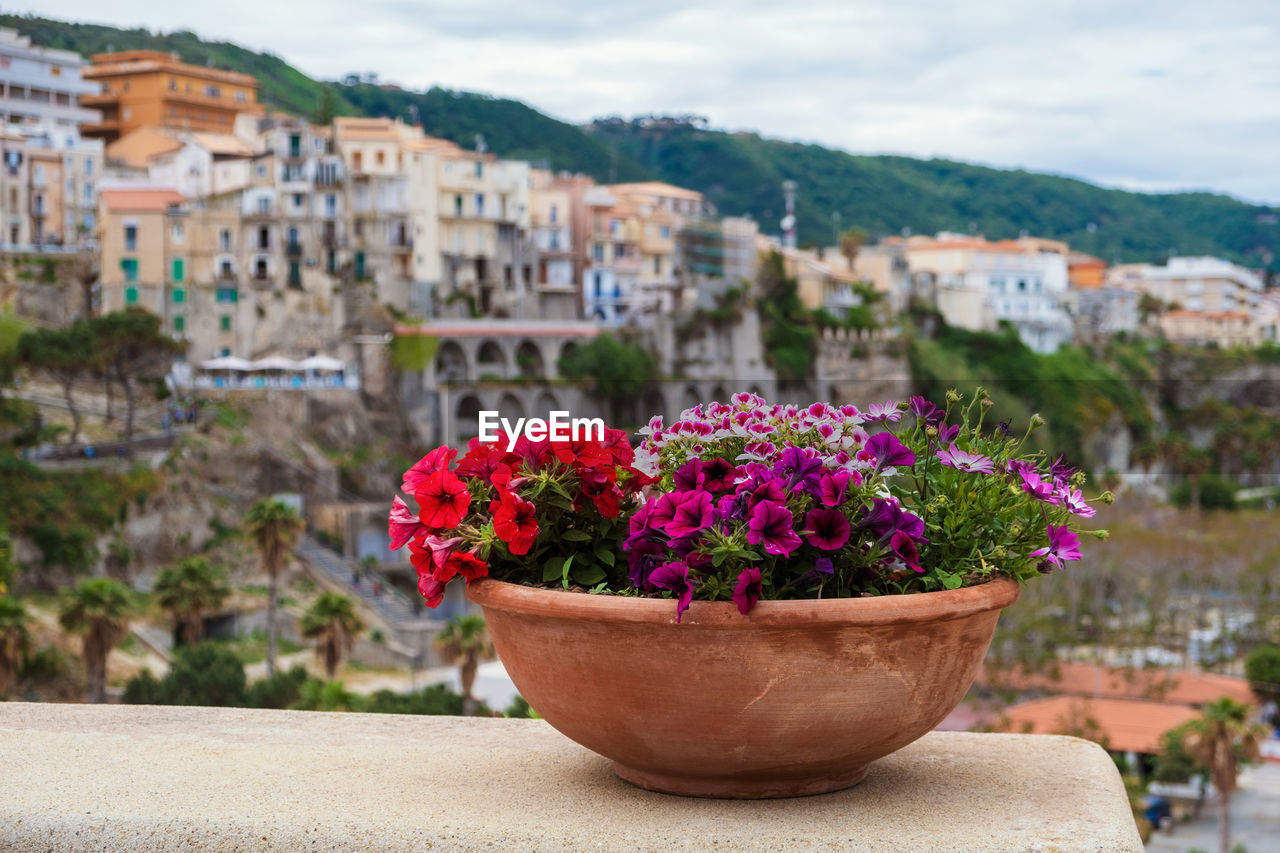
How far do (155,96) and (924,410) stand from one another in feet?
120

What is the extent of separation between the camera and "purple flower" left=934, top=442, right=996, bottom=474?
1076 millimetres

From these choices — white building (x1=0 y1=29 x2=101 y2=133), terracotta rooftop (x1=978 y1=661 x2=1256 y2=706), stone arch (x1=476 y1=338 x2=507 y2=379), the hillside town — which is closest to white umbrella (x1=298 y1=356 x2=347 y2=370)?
the hillside town

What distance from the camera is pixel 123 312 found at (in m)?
27.3

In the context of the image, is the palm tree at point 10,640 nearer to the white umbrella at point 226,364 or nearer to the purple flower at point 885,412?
the white umbrella at point 226,364

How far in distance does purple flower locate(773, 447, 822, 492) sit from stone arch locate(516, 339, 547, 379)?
30.0 meters

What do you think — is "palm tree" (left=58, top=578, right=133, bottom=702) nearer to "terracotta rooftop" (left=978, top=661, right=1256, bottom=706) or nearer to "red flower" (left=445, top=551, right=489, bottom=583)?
"terracotta rooftop" (left=978, top=661, right=1256, bottom=706)

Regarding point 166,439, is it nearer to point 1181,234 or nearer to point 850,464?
point 850,464

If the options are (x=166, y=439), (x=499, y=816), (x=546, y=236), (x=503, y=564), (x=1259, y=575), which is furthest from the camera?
(x=546, y=236)

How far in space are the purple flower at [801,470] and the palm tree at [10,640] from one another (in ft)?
55.0

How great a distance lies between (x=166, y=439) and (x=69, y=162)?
8.66 m

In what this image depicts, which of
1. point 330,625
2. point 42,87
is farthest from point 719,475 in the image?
point 42,87

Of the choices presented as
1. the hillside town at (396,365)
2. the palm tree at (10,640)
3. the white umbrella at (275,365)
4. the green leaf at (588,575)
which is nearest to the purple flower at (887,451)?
the green leaf at (588,575)

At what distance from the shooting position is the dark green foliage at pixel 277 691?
16172 mm

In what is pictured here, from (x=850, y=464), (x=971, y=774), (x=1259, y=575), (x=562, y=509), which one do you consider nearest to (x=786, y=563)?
(x=850, y=464)
